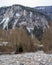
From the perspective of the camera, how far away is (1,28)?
6180mm

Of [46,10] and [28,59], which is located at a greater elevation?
[46,10]

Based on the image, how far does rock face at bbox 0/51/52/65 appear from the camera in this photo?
5307mm

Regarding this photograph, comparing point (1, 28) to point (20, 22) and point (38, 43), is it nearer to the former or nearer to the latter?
point (20, 22)

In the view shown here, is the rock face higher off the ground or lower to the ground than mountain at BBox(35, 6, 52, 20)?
lower

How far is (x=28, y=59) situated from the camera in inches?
219

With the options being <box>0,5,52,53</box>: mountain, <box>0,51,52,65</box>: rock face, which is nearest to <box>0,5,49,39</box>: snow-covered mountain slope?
<box>0,5,52,53</box>: mountain

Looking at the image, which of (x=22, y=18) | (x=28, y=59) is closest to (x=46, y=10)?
(x=22, y=18)

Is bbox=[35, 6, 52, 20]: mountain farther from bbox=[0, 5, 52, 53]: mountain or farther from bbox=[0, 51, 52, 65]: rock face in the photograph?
bbox=[0, 51, 52, 65]: rock face

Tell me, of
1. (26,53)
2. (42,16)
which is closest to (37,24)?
(42,16)

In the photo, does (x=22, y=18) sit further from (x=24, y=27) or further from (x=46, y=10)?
(x=46, y=10)

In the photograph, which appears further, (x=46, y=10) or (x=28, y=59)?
(x=46, y=10)

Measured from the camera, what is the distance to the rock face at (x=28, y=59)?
531 cm

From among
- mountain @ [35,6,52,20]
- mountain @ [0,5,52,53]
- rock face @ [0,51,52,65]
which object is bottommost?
rock face @ [0,51,52,65]

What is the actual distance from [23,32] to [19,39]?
7.8 inches
